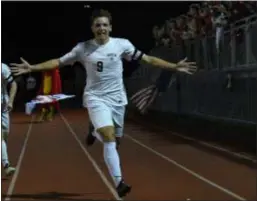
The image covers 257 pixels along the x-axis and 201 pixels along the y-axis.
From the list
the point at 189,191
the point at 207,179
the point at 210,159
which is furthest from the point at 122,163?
the point at 189,191

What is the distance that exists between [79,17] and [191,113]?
74.4 feet

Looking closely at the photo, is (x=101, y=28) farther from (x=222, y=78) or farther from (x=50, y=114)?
(x=50, y=114)

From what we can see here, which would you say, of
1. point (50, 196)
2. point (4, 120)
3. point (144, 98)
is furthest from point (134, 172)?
point (50, 196)

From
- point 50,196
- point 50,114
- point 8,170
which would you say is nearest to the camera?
point 50,196

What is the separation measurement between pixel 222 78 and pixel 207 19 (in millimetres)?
1910

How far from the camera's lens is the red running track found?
27.9ft

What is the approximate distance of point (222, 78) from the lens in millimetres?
15258

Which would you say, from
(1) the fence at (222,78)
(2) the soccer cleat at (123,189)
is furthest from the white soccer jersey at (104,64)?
(1) the fence at (222,78)

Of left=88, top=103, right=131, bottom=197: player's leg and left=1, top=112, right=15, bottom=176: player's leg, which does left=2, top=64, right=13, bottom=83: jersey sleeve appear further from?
left=88, top=103, right=131, bottom=197: player's leg

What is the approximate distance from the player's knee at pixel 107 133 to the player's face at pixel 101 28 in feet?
3.45

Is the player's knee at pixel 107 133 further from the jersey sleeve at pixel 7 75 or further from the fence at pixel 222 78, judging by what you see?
the fence at pixel 222 78

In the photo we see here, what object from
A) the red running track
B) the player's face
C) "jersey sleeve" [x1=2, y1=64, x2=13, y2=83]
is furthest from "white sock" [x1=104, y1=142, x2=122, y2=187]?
"jersey sleeve" [x1=2, y1=64, x2=13, y2=83]

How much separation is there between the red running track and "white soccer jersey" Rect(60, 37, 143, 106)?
1.24m

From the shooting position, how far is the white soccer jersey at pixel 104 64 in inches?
316
